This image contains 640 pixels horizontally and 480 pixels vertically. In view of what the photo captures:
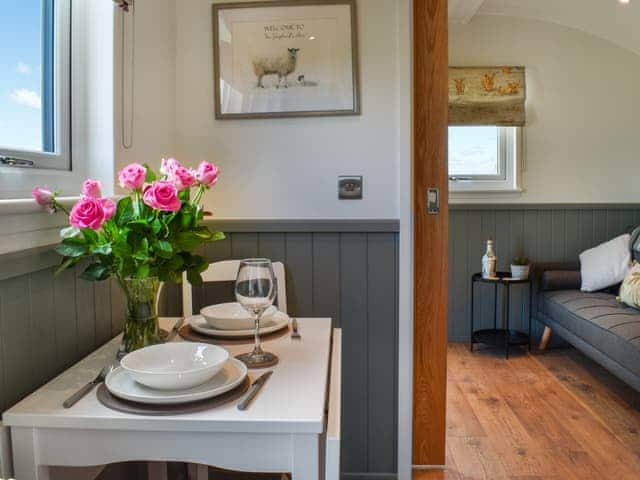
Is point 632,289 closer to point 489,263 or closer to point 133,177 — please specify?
point 489,263

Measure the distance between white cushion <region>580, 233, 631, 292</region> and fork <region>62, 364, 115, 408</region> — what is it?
3348 mm

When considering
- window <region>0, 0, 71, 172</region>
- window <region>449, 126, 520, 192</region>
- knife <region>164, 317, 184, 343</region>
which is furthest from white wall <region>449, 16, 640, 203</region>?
window <region>0, 0, 71, 172</region>

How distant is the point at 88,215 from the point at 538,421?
2.53m

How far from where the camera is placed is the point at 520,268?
387 cm

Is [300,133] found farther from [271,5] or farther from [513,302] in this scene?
[513,302]

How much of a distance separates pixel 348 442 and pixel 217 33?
1.68m

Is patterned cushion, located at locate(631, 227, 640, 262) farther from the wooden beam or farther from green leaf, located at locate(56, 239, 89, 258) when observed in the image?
green leaf, located at locate(56, 239, 89, 258)

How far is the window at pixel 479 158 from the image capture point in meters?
4.21

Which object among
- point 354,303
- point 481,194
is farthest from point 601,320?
point 354,303

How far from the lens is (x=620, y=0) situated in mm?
3498

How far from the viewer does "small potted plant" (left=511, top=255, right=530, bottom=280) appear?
3869 mm

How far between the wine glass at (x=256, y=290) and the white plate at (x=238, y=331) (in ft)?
0.61

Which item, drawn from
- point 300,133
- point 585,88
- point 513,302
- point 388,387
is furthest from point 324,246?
point 585,88

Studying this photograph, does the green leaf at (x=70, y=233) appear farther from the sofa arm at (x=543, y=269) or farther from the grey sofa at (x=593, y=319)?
the sofa arm at (x=543, y=269)
